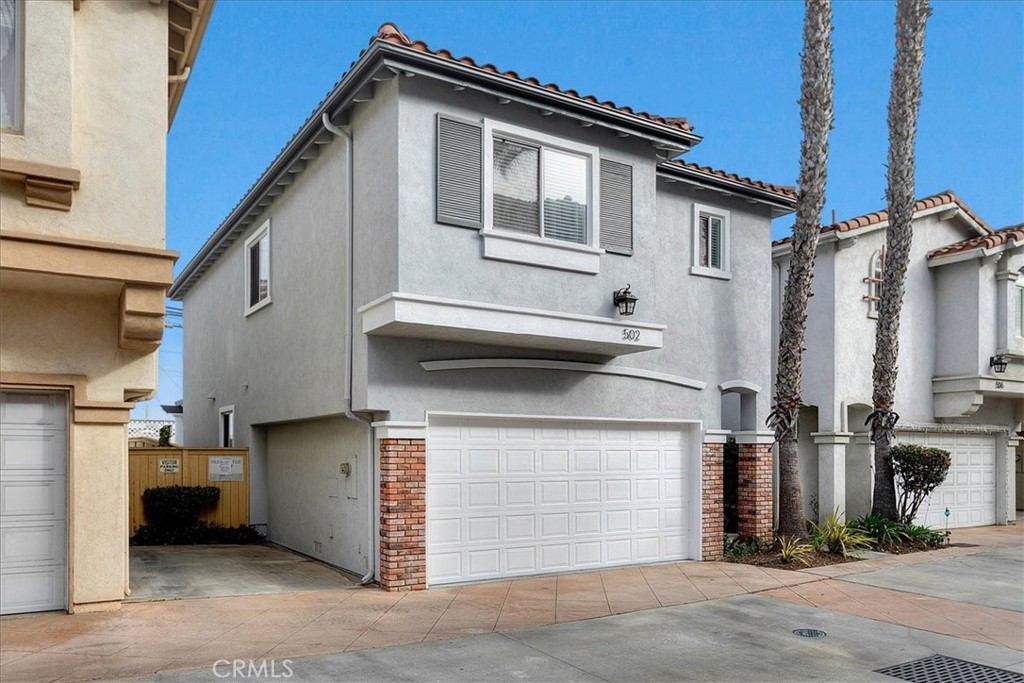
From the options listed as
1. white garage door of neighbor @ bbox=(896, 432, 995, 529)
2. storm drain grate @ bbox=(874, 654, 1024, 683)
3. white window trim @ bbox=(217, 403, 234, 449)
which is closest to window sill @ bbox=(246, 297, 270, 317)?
white window trim @ bbox=(217, 403, 234, 449)

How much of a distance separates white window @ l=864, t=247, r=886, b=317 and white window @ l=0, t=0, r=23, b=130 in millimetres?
15526

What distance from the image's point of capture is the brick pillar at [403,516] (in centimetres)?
1030

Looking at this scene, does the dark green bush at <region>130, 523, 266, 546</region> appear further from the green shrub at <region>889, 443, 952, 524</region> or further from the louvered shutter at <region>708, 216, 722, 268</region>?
the green shrub at <region>889, 443, 952, 524</region>

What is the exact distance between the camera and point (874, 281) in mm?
17406

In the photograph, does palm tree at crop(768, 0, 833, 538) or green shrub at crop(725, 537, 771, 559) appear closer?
green shrub at crop(725, 537, 771, 559)

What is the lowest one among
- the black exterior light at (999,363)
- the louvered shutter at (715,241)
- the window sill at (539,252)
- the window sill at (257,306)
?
the black exterior light at (999,363)

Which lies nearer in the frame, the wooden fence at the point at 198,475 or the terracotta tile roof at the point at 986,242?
the wooden fence at the point at 198,475

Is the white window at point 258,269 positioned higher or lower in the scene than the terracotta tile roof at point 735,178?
lower

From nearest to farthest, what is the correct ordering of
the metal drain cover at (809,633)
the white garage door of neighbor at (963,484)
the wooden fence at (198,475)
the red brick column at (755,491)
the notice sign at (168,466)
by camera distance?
the metal drain cover at (809,633) < the red brick column at (755,491) < the wooden fence at (198,475) < the notice sign at (168,466) < the white garage door of neighbor at (963,484)

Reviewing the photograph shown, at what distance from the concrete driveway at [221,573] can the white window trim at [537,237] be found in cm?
492

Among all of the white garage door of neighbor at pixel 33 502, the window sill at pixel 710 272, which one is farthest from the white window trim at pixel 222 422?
the window sill at pixel 710 272

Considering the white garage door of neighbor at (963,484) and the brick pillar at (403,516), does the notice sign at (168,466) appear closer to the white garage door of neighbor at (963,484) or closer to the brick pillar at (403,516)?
the brick pillar at (403,516)

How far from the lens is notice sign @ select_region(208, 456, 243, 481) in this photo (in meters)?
15.1

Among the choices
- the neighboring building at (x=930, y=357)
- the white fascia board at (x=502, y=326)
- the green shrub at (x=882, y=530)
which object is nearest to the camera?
the white fascia board at (x=502, y=326)
